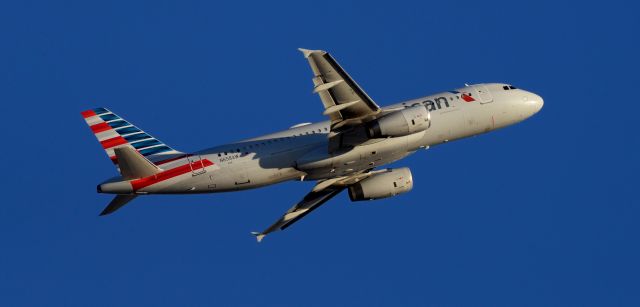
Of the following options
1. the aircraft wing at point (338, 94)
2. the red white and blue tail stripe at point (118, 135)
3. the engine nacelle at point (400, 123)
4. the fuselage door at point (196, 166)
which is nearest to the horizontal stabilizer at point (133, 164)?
the fuselage door at point (196, 166)

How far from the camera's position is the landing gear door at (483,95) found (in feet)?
198

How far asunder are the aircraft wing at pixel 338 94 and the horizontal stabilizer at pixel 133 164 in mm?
10193

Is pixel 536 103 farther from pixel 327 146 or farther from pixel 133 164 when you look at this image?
pixel 133 164

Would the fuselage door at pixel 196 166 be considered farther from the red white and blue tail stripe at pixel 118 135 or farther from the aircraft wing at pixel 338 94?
the aircraft wing at pixel 338 94

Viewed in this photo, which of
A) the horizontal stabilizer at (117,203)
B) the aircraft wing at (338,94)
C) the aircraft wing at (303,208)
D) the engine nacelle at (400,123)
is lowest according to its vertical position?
the aircraft wing at (303,208)

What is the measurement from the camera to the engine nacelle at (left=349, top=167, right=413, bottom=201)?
60500 mm

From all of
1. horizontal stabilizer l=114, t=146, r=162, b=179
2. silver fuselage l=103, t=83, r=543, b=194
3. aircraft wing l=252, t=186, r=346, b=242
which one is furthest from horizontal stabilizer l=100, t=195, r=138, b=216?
aircraft wing l=252, t=186, r=346, b=242

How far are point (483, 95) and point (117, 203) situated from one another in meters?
22.7

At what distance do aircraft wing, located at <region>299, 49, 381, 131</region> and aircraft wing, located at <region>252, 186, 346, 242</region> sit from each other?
27.9 ft

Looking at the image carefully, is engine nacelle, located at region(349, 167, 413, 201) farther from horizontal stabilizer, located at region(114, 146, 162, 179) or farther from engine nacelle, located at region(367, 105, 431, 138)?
horizontal stabilizer, located at region(114, 146, 162, 179)

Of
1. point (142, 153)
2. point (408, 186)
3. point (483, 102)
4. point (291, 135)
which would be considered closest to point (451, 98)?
point (483, 102)

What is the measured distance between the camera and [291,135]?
57.2 metres

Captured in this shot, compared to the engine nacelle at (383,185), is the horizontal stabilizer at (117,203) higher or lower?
higher

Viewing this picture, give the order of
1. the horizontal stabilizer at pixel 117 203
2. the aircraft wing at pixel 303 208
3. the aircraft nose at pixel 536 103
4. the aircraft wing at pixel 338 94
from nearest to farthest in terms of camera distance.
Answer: the aircraft wing at pixel 338 94 → the horizontal stabilizer at pixel 117 203 → the aircraft wing at pixel 303 208 → the aircraft nose at pixel 536 103
